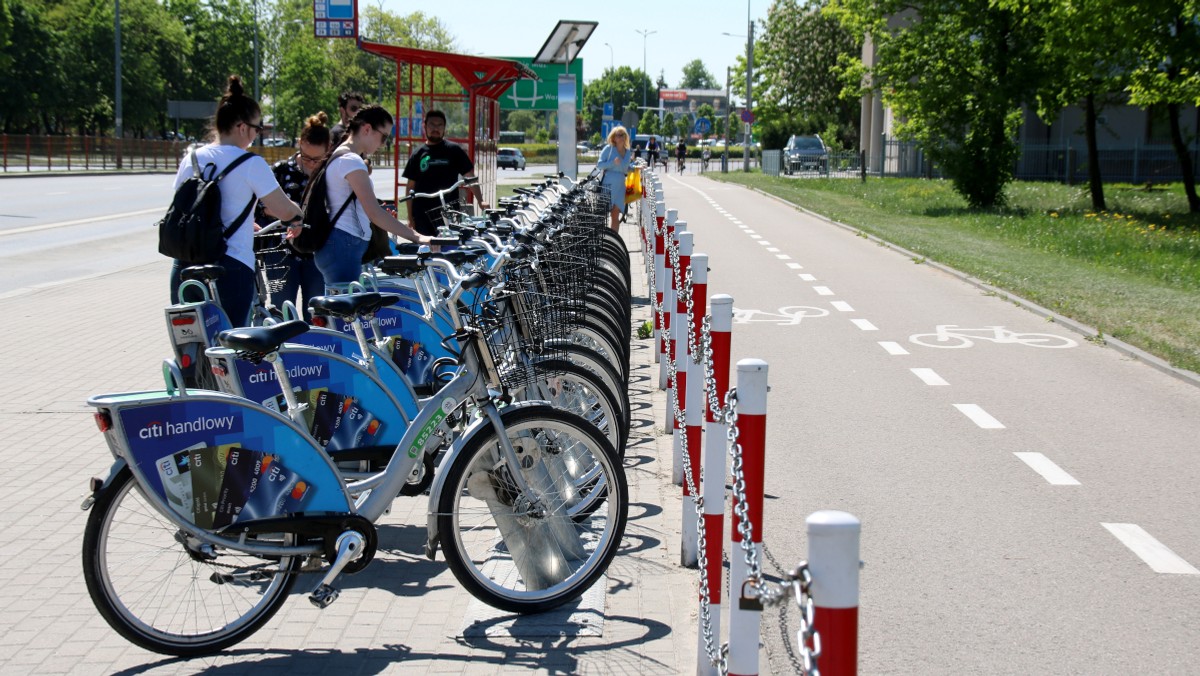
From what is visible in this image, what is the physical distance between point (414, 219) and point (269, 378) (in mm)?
5890

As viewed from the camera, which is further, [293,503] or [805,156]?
[805,156]

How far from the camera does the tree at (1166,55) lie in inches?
834

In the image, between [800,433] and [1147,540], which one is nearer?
[1147,540]

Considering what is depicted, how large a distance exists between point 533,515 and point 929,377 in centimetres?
570

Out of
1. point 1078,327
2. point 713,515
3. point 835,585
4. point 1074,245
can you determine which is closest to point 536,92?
point 1074,245

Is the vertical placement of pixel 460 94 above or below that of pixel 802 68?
below

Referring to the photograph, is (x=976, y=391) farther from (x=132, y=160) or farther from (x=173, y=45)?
(x=173, y=45)

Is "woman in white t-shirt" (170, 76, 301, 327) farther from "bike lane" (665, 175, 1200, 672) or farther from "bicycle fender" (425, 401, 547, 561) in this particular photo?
"bike lane" (665, 175, 1200, 672)

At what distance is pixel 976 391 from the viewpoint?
9297 mm

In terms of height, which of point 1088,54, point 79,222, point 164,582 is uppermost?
point 1088,54

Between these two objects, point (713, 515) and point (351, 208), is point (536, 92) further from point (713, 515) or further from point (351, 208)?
point (713, 515)

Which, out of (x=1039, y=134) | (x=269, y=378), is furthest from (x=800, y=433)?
(x=1039, y=134)

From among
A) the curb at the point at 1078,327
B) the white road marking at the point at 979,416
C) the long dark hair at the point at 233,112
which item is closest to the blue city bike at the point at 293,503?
the long dark hair at the point at 233,112

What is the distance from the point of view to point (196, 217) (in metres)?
6.12
